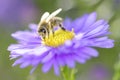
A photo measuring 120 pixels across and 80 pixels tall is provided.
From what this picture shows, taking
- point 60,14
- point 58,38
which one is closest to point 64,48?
point 58,38

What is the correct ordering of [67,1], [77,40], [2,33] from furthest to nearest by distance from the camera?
[2,33] → [67,1] → [77,40]

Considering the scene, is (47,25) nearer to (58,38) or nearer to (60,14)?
(58,38)

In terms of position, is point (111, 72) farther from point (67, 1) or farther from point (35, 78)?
point (35, 78)

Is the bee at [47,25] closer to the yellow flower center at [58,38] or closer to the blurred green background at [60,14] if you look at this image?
the yellow flower center at [58,38]

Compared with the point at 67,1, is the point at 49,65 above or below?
below

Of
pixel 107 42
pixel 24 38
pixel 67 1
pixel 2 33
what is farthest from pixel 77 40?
pixel 2 33

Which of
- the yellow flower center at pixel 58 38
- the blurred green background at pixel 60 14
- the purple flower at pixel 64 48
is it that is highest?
the blurred green background at pixel 60 14

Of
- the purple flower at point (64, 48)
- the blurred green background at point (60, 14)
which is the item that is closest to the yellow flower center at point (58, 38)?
the purple flower at point (64, 48)
